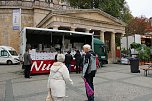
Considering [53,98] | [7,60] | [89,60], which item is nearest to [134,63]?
[89,60]

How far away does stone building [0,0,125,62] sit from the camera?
79.0 feet

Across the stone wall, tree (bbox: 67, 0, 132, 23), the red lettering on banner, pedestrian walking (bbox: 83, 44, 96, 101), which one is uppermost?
tree (bbox: 67, 0, 132, 23)

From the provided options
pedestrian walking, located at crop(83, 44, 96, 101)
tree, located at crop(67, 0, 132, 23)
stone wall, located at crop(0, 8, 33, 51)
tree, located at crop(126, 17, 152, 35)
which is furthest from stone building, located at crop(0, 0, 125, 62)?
tree, located at crop(126, 17, 152, 35)

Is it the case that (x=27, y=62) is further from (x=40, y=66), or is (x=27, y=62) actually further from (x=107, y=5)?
(x=107, y=5)

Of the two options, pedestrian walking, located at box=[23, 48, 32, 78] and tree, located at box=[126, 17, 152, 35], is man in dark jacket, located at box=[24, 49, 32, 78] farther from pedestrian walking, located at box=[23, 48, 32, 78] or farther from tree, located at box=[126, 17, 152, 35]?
tree, located at box=[126, 17, 152, 35]

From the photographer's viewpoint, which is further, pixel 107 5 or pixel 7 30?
pixel 107 5

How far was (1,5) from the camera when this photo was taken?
122 feet

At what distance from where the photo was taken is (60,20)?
2320cm

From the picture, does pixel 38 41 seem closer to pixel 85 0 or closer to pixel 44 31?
pixel 44 31

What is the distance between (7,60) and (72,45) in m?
14.2

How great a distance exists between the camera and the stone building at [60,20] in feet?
79.0

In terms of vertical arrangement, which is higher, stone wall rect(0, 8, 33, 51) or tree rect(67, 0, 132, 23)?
tree rect(67, 0, 132, 23)

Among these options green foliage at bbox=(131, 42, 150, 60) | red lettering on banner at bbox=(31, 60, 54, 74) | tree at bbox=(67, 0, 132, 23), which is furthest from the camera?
tree at bbox=(67, 0, 132, 23)

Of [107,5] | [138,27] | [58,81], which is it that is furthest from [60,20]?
[138,27]
